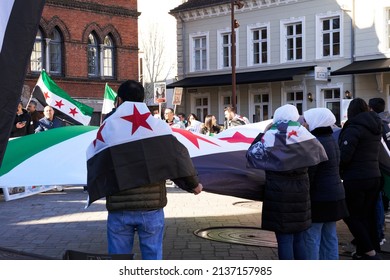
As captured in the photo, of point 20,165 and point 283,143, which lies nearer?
point 283,143

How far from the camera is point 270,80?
30.6 metres

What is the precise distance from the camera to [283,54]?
32.0m

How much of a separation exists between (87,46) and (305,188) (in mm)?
27119

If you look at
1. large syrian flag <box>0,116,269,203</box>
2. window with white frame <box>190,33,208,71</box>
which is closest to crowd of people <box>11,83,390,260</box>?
large syrian flag <box>0,116,269,203</box>

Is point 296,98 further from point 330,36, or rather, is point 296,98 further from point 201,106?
point 201,106

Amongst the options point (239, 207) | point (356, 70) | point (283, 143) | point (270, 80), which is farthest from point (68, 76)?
point (283, 143)

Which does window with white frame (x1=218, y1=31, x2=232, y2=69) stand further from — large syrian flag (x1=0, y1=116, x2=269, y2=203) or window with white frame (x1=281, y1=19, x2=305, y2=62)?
large syrian flag (x1=0, y1=116, x2=269, y2=203)

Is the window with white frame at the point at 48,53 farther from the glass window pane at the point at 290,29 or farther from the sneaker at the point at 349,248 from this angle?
the sneaker at the point at 349,248

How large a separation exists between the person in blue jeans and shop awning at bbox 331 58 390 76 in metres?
22.7

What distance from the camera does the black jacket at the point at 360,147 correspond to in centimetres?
689

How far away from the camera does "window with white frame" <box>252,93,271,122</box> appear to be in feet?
108

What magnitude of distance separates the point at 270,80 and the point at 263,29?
3.94 metres

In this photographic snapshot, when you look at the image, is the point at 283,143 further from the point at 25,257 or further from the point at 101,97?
the point at 101,97

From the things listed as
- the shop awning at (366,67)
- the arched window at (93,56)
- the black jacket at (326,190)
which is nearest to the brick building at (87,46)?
the arched window at (93,56)
